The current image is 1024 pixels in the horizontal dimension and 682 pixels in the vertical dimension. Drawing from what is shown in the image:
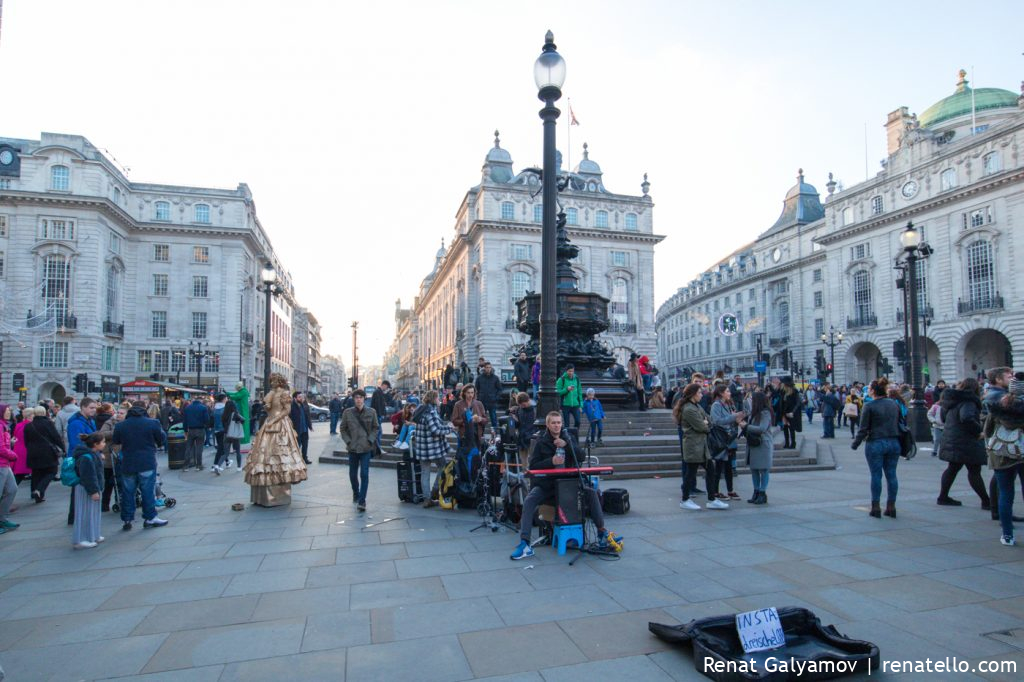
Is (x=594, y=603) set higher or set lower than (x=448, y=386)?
lower

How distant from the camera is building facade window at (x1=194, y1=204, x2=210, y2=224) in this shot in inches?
2116

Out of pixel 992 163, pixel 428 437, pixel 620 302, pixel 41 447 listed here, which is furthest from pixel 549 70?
pixel 620 302

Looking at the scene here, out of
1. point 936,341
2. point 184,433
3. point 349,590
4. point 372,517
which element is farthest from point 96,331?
point 936,341

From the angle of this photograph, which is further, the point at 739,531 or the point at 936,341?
the point at 936,341

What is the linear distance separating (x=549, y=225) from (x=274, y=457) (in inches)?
224

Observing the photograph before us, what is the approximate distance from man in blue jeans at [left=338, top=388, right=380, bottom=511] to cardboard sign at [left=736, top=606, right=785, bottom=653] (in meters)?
6.53

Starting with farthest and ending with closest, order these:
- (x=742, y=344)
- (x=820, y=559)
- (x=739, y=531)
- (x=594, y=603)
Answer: (x=742, y=344) < (x=739, y=531) < (x=820, y=559) < (x=594, y=603)

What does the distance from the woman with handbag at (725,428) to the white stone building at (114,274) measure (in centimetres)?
4006

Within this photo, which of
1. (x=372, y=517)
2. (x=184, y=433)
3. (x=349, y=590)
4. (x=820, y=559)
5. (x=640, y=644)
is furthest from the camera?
(x=184, y=433)

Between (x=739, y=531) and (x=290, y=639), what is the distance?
5.45 meters

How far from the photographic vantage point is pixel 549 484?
670cm

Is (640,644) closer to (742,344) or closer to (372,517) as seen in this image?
(372,517)

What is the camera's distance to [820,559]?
6219 mm

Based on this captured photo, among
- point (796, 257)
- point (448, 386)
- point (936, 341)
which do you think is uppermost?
point (796, 257)
